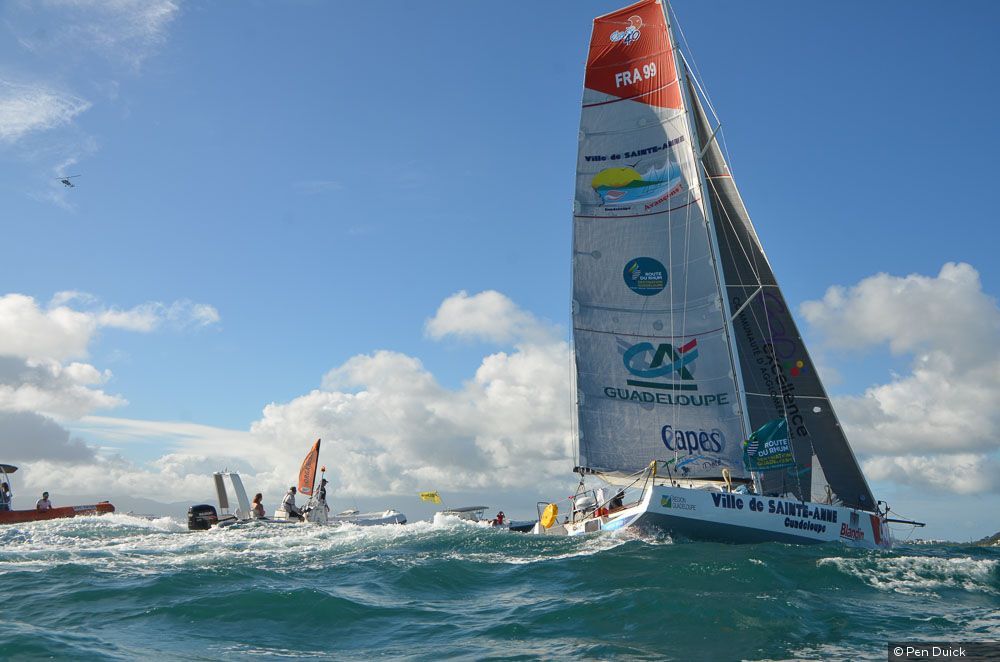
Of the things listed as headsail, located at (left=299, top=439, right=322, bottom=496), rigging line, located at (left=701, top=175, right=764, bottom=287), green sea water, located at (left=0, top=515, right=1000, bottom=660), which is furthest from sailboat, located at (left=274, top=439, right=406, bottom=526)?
rigging line, located at (left=701, top=175, right=764, bottom=287)

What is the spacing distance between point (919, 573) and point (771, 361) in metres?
10.4

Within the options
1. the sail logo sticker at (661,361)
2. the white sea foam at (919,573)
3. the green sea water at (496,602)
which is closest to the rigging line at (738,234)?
the sail logo sticker at (661,361)

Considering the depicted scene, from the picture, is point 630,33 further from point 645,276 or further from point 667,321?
point 667,321

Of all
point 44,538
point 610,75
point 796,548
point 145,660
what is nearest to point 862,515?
point 796,548

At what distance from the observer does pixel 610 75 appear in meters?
26.5

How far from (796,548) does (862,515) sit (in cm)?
379

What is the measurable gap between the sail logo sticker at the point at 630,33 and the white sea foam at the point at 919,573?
18.7m

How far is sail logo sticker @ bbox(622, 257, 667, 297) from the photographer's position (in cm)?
2438

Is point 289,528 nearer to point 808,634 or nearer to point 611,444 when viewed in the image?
point 611,444

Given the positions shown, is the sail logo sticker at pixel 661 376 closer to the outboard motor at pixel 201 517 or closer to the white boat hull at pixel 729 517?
the white boat hull at pixel 729 517

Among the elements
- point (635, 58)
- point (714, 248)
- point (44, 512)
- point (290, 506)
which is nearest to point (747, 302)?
point (714, 248)

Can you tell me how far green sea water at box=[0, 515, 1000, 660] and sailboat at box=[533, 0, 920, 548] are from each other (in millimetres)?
4519

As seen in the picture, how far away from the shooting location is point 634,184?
25281 mm

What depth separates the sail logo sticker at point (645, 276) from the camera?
24.4m
